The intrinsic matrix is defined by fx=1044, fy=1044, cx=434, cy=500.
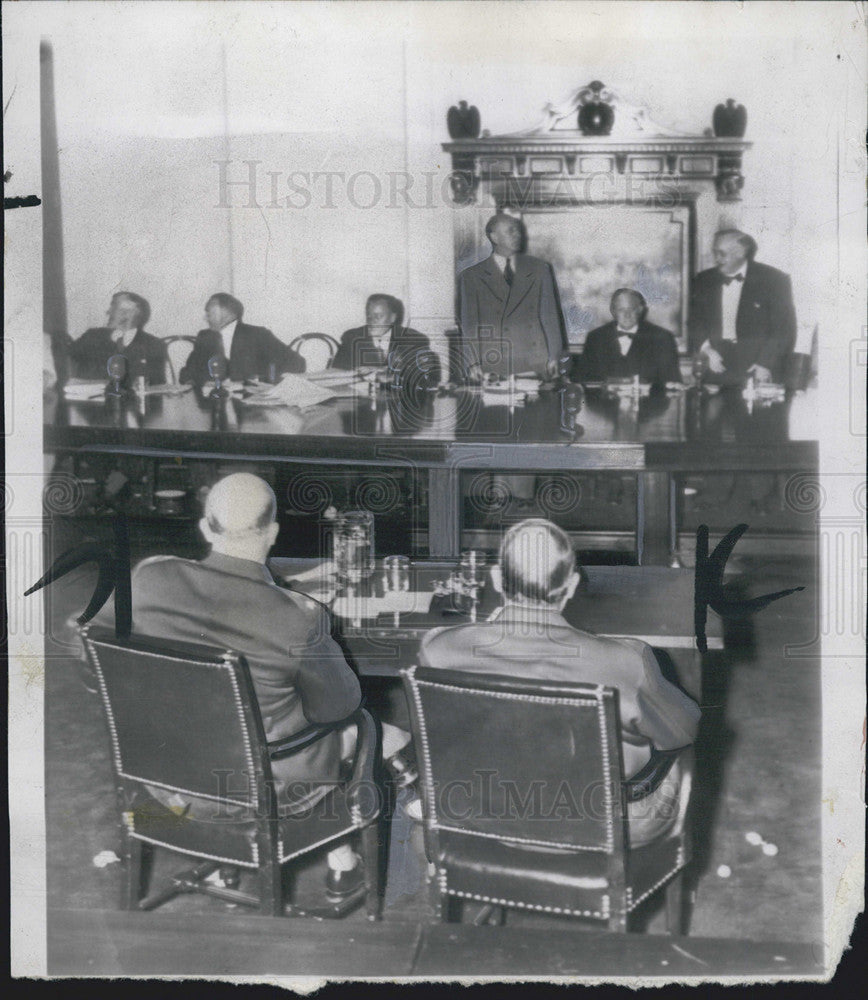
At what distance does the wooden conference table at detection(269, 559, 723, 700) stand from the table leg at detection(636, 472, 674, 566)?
3cm

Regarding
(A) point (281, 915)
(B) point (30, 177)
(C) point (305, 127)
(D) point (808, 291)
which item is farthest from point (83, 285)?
(D) point (808, 291)

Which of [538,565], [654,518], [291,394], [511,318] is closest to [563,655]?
[538,565]

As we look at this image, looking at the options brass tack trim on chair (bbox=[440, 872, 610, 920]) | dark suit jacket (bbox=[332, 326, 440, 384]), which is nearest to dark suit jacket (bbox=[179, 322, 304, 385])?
dark suit jacket (bbox=[332, 326, 440, 384])

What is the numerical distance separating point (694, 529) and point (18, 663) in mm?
1634

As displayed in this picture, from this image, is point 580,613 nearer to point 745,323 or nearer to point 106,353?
point 745,323

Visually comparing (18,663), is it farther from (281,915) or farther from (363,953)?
(363,953)

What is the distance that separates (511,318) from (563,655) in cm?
77

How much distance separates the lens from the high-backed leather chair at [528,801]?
204cm

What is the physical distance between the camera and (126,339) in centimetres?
242

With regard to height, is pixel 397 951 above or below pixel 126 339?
below

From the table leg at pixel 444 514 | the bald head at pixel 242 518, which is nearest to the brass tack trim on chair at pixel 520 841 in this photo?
the table leg at pixel 444 514

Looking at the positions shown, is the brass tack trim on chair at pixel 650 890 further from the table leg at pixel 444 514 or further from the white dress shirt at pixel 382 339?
the white dress shirt at pixel 382 339

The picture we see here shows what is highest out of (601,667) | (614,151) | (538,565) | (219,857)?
(614,151)

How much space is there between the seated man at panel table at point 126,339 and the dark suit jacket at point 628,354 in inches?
38.9
